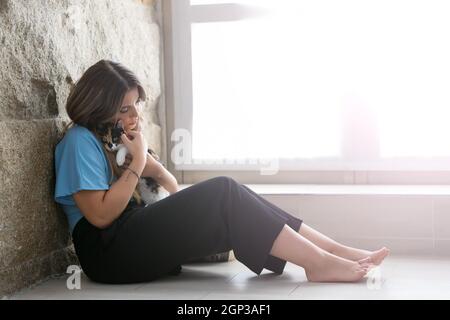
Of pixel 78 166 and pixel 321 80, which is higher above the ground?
pixel 321 80

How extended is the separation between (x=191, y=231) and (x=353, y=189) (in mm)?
1189

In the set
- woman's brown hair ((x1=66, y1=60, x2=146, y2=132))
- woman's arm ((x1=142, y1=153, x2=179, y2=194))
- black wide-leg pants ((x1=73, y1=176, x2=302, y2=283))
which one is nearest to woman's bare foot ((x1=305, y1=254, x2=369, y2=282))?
black wide-leg pants ((x1=73, y1=176, x2=302, y2=283))

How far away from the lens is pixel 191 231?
2.75m

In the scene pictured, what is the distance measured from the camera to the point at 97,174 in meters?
2.73

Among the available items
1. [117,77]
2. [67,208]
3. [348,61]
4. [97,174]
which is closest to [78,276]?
[67,208]

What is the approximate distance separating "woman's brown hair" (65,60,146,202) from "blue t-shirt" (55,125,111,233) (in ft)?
0.15

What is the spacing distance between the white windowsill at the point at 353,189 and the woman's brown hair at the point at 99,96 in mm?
1066

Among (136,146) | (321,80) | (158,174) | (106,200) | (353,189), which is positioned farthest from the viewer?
(321,80)

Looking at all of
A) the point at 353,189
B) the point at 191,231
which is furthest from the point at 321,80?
the point at 191,231

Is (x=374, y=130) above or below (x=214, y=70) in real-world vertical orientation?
below

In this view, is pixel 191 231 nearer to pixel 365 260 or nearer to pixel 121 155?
pixel 121 155
